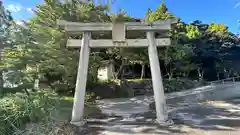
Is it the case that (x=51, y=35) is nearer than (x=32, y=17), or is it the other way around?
(x=51, y=35)

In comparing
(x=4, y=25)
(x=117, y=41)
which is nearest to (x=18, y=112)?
(x=117, y=41)

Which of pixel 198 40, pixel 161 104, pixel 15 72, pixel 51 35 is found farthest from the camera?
pixel 198 40

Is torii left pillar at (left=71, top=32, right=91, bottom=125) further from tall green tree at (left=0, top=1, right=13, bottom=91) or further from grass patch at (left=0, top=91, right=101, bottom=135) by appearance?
tall green tree at (left=0, top=1, right=13, bottom=91)

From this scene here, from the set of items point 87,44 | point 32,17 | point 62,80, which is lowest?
point 62,80

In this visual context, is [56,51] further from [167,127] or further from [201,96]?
[201,96]

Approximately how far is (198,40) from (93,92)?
12103mm

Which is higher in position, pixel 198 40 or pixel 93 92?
pixel 198 40

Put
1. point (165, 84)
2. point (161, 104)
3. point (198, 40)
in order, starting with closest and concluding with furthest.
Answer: point (161, 104)
point (165, 84)
point (198, 40)

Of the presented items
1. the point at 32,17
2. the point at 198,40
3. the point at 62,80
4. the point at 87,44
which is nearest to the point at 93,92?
the point at 62,80

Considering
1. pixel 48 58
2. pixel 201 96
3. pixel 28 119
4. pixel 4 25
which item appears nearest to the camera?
pixel 28 119

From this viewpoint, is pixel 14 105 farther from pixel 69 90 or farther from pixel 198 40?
pixel 198 40

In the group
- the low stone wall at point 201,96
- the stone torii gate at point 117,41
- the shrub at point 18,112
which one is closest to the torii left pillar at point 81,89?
the stone torii gate at point 117,41

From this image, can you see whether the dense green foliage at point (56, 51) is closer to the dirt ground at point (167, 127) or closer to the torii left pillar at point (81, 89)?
the torii left pillar at point (81, 89)

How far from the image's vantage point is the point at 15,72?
745 centimetres
